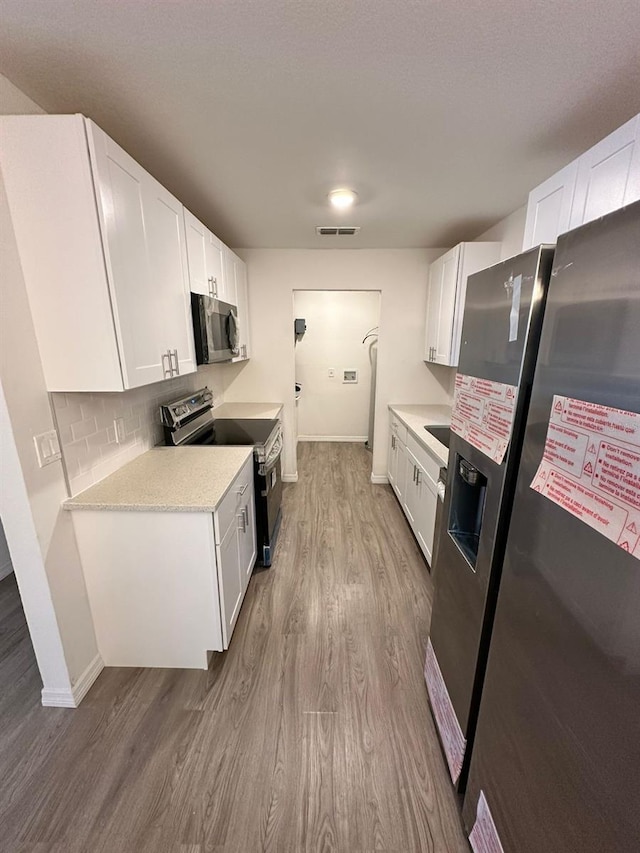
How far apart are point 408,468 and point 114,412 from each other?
7.30 feet

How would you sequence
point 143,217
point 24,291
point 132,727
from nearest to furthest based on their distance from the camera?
point 24,291, point 132,727, point 143,217

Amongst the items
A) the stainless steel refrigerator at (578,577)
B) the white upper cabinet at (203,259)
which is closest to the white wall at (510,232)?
the stainless steel refrigerator at (578,577)

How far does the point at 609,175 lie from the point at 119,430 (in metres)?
2.39

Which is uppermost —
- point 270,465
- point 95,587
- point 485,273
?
point 485,273

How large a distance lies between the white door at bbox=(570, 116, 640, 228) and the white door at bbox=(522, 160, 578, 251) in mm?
40

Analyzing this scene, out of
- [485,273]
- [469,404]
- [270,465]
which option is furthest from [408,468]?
[485,273]

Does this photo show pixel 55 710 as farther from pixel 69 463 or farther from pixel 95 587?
pixel 69 463

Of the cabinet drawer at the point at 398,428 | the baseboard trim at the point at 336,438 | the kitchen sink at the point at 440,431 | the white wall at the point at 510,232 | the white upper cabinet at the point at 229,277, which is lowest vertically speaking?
the baseboard trim at the point at 336,438

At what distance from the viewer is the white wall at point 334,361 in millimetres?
5008

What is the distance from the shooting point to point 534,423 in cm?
82

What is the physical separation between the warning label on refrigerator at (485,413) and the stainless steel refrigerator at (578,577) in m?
0.10

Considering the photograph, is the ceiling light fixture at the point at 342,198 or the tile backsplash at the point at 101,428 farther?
the ceiling light fixture at the point at 342,198

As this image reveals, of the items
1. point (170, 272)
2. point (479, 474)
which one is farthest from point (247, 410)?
point (479, 474)

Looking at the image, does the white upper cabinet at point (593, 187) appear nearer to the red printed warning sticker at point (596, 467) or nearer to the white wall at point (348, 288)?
the red printed warning sticker at point (596, 467)
